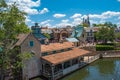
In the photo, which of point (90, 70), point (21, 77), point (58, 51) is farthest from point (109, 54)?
point (21, 77)

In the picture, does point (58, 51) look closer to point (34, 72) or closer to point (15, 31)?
point (34, 72)

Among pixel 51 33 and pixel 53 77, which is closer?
pixel 53 77

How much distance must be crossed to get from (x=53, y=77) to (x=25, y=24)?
12.5 m

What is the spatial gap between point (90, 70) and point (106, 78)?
7548 mm

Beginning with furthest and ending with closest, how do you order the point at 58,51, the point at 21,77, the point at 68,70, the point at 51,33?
1. the point at 51,33
2. the point at 58,51
3. the point at 68,70
4. the point at 21,77

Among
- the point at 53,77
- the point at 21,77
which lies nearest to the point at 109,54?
the point at 53,77

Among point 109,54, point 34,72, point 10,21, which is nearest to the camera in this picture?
point 10,21

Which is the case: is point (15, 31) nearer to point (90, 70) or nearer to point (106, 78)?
point (106, 78)

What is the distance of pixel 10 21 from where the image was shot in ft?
78.4

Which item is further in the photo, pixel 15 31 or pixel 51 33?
pixel 51 33

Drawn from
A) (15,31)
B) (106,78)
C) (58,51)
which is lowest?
(106,78)

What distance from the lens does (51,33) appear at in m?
98.2

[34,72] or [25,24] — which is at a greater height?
[25,24]

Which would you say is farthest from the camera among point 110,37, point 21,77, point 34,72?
point 110,37
